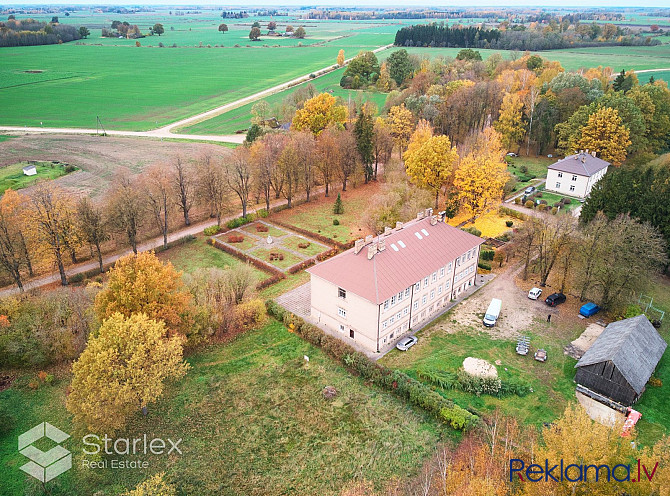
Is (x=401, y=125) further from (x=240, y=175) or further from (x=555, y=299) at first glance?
(x=555, y=299)

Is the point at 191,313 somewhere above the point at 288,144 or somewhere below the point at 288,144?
below

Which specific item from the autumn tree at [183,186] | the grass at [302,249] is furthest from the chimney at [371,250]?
the autumn tree at [183,186]

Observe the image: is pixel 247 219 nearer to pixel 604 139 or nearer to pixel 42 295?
pixel 42 295

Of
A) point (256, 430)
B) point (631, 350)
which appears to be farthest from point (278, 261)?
point (631, 350)

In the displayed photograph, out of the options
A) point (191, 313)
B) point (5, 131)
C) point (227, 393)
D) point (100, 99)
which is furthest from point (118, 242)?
point (100, 99)

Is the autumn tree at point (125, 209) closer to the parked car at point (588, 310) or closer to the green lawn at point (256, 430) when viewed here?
the green lawn at point (256, 430)

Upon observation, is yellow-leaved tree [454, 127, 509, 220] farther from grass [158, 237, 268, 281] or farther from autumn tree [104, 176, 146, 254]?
autumn tree [104, 176, 146, 254]
